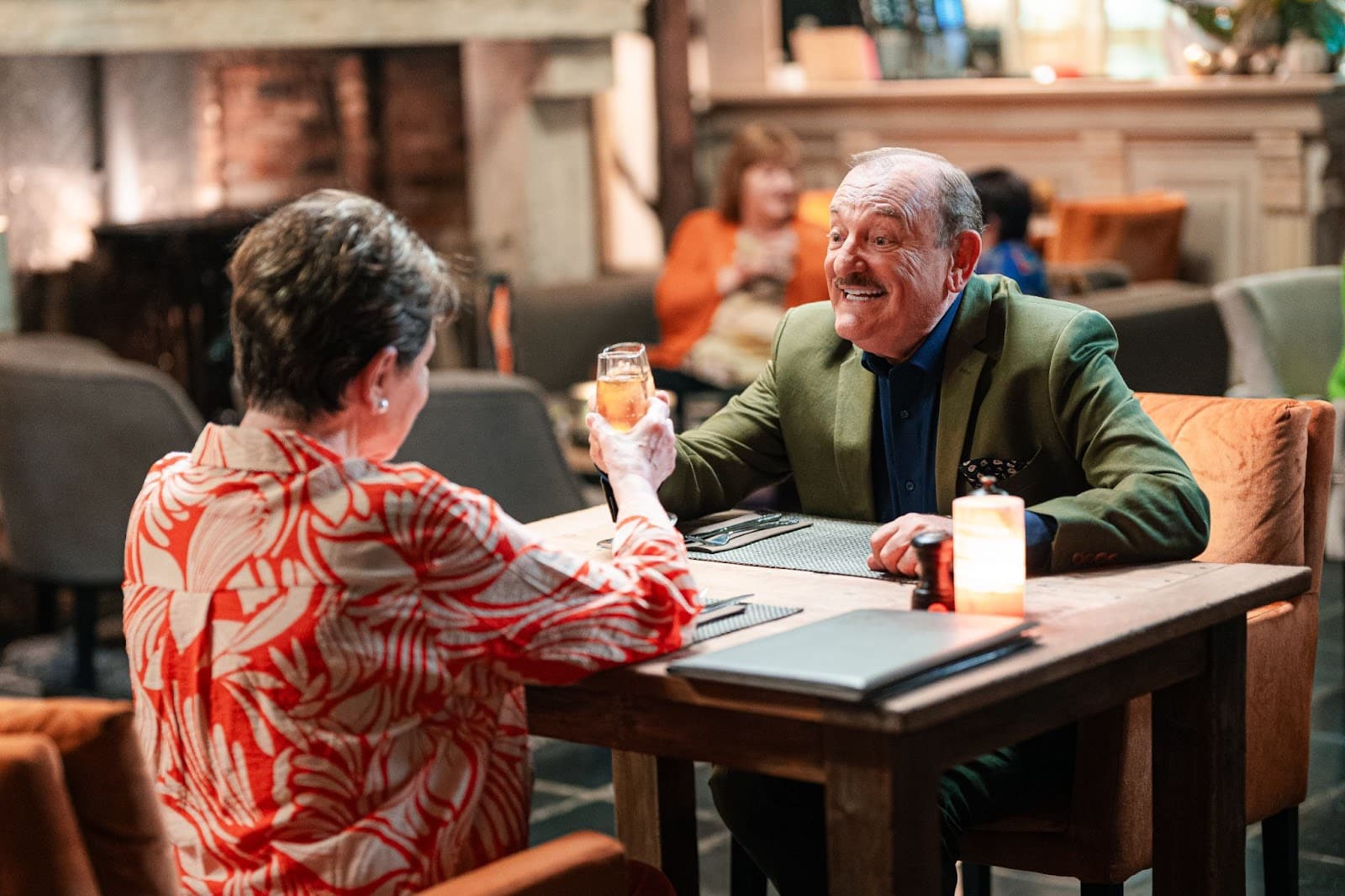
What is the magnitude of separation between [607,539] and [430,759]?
0.72 metres

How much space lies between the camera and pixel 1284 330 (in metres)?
4.66

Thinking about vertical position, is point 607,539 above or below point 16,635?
above

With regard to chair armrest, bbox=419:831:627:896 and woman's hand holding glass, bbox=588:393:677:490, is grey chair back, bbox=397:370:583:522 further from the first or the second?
chair armrest, bbox=419:831:627:896

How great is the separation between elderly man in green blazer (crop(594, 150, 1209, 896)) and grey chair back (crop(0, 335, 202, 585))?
2235 mm

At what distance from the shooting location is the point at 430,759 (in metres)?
1.83

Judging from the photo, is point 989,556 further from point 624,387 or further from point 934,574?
point 624,387

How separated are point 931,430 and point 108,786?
52.0 inches

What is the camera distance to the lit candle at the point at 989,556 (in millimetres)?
1981

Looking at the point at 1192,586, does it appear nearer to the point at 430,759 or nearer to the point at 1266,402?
the point at 1266,402

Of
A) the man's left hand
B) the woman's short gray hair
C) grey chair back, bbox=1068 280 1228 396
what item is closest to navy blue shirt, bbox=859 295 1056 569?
the man's left hand

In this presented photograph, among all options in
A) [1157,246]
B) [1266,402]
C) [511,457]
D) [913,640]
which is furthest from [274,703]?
[1157,246]

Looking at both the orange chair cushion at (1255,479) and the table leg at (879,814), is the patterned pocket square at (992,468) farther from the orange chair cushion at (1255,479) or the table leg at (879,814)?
the table leg at (879,814)

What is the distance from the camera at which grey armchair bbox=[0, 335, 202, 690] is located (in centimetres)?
458

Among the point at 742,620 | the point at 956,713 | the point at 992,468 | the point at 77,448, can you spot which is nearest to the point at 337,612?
the point at 742,620
